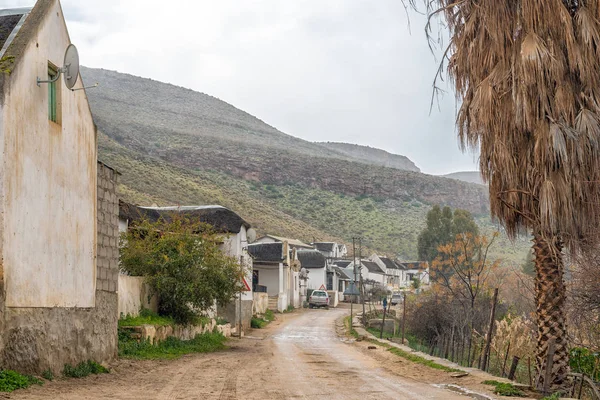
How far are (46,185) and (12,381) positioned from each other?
371 centimetres

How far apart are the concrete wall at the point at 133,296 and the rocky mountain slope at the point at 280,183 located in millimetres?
58058

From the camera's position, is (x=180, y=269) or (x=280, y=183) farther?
(x=280, y=183)

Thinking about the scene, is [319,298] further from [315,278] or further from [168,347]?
[168,347]

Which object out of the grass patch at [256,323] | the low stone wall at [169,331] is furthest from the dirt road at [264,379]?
the grass patch at [256,323]

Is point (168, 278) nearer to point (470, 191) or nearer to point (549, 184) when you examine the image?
point (549, 184)

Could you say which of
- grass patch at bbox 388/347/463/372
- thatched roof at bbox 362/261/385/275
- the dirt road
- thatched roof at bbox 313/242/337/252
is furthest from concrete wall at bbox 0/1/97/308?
thatched roof at bbox 362/261/385/275

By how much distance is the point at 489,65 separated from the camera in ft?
49.9

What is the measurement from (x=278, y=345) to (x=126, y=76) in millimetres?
173971

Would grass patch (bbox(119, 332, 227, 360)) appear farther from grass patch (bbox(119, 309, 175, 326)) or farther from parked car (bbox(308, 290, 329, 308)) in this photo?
parked car (bbox(308, 290, 329, 308))

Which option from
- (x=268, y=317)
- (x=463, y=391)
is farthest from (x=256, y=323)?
(x=463, y=391)

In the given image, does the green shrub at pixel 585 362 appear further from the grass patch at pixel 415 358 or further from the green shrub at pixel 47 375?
the green shrub at pixel 47 375

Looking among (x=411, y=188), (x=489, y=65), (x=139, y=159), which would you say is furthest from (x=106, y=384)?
(x=411, y=188)

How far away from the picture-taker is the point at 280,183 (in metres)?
122

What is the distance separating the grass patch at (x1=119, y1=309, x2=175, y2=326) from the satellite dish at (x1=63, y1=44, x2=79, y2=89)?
7.81 meters
